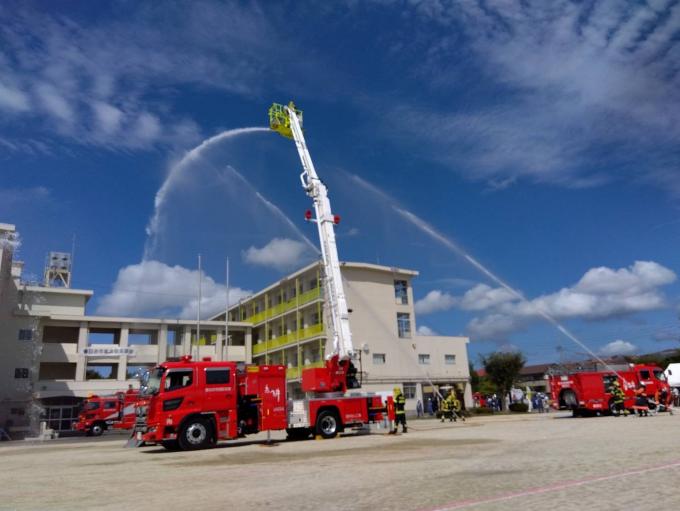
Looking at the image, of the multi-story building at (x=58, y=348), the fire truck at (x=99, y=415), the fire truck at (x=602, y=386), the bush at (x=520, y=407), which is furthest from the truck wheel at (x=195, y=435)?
the bush at (x=520, y=407)

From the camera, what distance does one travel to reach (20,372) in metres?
44.1

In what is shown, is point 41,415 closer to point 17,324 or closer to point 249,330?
point 17,324

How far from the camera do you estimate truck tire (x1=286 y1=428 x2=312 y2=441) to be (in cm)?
2255

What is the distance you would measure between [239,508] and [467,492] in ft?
10.6

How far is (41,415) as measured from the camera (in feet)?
142

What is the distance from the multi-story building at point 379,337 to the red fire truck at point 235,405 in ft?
81.2

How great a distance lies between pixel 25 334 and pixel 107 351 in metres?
6.63

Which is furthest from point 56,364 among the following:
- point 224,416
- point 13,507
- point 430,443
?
point 13,507

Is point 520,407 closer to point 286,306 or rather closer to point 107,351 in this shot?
point 286,306

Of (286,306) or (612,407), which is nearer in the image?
Result: (612,407)

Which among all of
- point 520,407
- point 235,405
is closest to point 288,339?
point 520,407

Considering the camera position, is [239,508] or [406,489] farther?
[406,489]

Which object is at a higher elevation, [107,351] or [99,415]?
[107,351]

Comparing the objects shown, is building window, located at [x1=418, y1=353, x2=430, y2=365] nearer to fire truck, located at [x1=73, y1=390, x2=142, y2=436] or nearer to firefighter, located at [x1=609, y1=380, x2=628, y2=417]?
firefighter, located at [x1=609, y1=380, x2=628, y2=417]
